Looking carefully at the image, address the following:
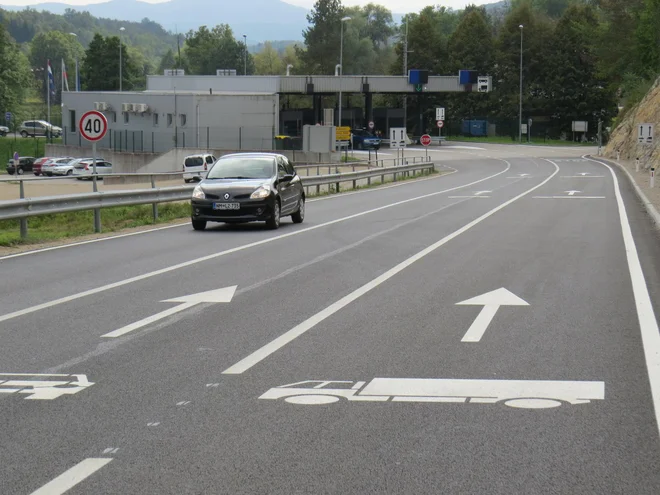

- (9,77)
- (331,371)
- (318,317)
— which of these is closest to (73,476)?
(331,371)

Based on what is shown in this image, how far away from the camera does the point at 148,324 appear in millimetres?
9875

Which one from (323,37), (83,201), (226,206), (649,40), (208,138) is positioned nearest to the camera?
(83,201)

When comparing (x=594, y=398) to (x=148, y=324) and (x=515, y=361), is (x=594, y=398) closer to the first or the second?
(x=515, y=361)

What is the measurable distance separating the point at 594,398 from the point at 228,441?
101 inches

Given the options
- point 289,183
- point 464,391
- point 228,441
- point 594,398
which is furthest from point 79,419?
point 289,183

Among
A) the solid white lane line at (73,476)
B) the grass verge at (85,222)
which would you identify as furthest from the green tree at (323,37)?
the solid white lane line at (73,476)

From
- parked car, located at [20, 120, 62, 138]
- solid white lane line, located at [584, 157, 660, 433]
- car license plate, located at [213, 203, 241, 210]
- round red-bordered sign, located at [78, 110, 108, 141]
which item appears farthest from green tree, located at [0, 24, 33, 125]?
solid white lane line, located at [584, 157, 660, 433]

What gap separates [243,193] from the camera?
69.9 ft

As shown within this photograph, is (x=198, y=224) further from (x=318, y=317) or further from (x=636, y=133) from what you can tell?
(x=636, y=133)

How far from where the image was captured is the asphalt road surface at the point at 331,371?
208 inches

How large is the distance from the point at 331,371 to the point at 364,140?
279ft

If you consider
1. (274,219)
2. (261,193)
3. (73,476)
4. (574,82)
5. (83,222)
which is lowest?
(83,222)

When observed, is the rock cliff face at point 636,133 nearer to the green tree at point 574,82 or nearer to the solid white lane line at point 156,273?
the solid white lane line at point 156,273

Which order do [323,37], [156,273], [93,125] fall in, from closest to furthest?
1. [156,273]
2. [93,125]
3. [323,37]
